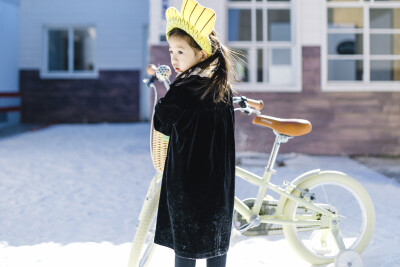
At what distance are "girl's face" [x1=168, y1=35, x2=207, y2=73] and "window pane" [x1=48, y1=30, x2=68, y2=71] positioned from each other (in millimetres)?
11638

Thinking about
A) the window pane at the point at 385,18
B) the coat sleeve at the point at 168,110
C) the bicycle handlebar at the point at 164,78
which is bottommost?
the coat sleeve at the point at 168,110

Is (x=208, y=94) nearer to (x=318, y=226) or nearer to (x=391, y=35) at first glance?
(x=318, y=226)

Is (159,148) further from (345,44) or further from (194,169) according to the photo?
(345,44)

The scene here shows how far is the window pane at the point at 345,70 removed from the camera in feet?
23.5

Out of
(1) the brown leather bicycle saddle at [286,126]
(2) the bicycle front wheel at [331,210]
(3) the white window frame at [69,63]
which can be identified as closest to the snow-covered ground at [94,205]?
(2) the bicycle front wheel at [331,210]

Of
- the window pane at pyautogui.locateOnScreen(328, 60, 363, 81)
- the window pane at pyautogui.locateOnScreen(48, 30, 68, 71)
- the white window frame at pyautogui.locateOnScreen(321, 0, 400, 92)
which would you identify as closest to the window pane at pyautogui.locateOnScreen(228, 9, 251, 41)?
the white window frame at pyautogui.locateOnScreen(321, 0, 400, 92)

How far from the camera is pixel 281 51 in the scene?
284 inches

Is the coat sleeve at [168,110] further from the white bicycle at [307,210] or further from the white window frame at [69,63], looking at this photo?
the white window frame at [69,63]

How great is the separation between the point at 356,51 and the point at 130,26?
23.3 feet

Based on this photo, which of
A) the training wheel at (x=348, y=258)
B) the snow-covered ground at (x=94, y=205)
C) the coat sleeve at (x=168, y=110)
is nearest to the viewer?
the coat sleeve at (x=168, y=110)

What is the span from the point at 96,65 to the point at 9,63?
7.12 ft

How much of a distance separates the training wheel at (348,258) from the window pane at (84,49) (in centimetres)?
1128

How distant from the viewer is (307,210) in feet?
8.95

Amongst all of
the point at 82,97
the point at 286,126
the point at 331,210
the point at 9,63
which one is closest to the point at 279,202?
the point at 331,210
